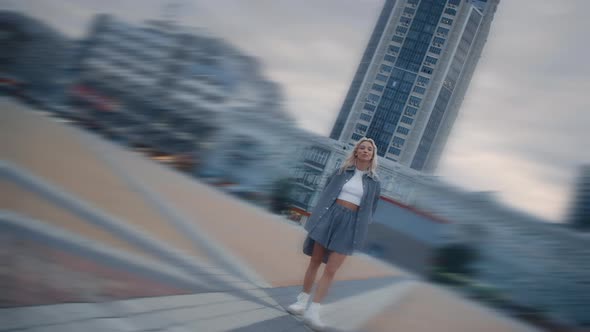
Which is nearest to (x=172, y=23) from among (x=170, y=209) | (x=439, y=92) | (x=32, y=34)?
(x=32, y=34)

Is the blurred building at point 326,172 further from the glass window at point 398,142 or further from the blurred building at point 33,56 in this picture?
the glass window at point 398,142

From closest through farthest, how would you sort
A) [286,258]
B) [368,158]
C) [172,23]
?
[368,158] → [286,258] → [172,23]

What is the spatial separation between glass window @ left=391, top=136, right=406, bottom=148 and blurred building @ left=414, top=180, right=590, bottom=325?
7441cm

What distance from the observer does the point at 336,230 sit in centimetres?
336

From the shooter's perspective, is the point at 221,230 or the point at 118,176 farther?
the point at 118,176

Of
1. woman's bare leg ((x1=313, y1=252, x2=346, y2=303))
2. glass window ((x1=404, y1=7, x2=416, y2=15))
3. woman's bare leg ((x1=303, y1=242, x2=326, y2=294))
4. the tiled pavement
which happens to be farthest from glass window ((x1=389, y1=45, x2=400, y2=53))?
woman's bare leg ((x1=313, y1=252, x2=346, y2=303))

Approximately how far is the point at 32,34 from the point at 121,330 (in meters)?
12.8

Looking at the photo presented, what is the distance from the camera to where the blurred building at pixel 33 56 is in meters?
11.7

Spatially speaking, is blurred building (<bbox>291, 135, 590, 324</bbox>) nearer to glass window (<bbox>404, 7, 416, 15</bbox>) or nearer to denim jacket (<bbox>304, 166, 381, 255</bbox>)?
denim jacket (<bbox>304, 166, 381, 255</bbox>)

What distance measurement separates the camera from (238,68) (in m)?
12.4

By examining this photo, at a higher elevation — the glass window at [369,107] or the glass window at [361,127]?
the glass window at [369,107]

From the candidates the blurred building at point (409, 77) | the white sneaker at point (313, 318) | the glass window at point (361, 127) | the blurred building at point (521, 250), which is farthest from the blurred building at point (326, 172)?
the glass window at point (361, 127)

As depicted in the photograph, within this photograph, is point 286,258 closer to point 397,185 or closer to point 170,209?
point 170,209

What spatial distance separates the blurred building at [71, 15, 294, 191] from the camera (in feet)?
40.5
